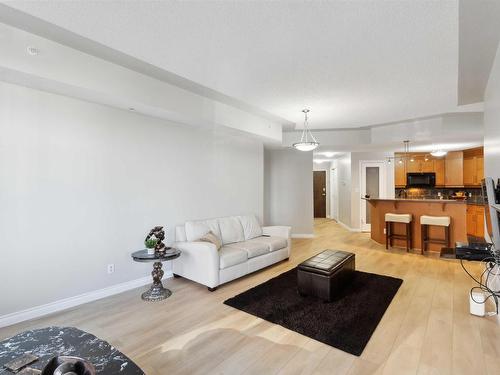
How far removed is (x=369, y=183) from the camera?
8109 millimetres

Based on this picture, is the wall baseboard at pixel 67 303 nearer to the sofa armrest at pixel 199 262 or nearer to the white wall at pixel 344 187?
the sofa armrest at pixel 199 262

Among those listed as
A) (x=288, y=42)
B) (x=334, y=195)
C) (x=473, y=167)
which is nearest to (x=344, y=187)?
(x=334, y=195)

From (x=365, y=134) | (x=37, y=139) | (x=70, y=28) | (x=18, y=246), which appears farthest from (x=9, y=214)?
(x=365, y=134)

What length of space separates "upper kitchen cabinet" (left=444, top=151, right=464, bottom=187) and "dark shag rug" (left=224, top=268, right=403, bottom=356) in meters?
5.42

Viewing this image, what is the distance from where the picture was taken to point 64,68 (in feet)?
8.38

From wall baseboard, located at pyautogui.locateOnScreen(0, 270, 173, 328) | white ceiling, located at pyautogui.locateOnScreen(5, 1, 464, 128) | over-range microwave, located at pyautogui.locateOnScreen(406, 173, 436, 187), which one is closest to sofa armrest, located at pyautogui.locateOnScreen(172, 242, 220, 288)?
wall baseboard, located at pyautogui.locateOnScreen(0, 270, 173, 328)

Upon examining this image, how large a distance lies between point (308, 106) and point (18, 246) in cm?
415

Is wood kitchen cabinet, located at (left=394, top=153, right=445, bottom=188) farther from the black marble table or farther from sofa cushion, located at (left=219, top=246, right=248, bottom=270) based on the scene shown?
the black marble table

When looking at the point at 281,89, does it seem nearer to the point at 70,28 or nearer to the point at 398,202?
the point at 70,28

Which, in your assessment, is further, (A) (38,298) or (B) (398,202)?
(B) (398,202)

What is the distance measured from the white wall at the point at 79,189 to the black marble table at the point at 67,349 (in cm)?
163

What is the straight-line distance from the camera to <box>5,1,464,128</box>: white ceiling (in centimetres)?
192

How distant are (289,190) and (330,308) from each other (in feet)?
14.4

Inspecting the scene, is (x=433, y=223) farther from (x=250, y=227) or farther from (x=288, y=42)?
(x=288, y=42)
